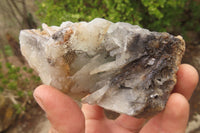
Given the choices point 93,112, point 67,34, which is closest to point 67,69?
point 67,34

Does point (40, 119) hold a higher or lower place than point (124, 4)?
lower

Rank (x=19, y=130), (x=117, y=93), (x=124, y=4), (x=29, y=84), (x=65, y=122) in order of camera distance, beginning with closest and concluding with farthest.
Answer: (x=65, y=122) < (x=117, y=93) < (x=124, y=4) < (x=19, y=130) < (x=29, y=84)

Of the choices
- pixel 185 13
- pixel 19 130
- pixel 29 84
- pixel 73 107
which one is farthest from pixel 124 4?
pixel 19 130

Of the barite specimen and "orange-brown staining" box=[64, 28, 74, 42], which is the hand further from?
"orange-brown staining" box=[64, 28, 74, 42]

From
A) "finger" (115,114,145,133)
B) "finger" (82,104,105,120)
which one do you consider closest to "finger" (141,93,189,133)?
"finger" (115,114,145,133)

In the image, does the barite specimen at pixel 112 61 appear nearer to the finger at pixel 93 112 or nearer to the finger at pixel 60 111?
the finger at pixel 60 111

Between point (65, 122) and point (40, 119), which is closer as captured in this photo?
point (65, 122)

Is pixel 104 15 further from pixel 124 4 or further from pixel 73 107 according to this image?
pixel 73 107
